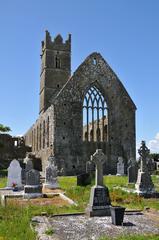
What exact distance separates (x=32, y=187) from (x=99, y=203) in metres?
5.99

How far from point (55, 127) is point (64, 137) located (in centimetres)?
137

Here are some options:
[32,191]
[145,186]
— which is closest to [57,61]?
[32,191]

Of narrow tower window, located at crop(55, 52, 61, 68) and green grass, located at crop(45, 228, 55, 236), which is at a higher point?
narrow tower window, located at crop(55, 52, 61, 68)

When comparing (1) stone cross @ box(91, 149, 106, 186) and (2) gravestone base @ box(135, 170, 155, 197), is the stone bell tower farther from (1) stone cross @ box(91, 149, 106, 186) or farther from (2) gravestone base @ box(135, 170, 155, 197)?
(1) stone cross @ box(91, 149, 106, 186)

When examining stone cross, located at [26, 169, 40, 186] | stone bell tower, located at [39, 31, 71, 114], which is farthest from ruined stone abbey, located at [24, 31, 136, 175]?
stone cross, located at [26, 169, 40, 186]

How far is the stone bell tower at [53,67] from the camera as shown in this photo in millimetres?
48844

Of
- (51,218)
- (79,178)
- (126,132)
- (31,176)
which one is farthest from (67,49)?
(51,218)

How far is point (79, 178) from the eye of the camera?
2153 centimetres

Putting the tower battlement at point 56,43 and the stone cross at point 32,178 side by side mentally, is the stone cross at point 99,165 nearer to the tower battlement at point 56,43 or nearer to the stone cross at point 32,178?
the stone cross at point 32,178

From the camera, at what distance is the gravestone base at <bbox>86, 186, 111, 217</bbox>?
11.1 meters

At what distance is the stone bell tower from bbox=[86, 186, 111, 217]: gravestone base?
37315 mm

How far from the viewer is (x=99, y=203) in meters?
11.4

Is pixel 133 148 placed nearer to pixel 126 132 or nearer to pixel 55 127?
pixel 126 132

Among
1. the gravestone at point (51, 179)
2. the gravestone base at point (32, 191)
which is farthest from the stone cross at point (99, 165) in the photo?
the gravestone at point (51, 179)
